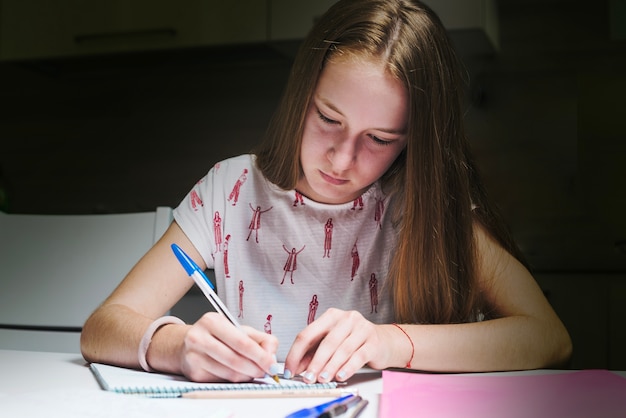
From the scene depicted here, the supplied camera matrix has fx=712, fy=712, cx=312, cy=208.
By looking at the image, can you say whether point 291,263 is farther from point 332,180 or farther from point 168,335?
point 168,335

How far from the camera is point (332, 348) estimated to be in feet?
1.71

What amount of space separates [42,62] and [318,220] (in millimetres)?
1022

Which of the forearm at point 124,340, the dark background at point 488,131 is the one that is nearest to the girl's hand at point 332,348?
the forearm at point 124,340

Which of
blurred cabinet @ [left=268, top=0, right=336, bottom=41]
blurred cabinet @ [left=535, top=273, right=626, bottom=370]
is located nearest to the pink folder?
blurred cabinet @ [left=535, top=273, right=626, bottom=370]

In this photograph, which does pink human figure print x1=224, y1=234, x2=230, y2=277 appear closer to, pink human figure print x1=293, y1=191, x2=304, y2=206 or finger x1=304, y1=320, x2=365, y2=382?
pink human figure print x1=293, y1=191, x2=304, y2=206

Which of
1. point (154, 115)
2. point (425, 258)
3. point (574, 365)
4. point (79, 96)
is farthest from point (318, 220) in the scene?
point (79, 96)

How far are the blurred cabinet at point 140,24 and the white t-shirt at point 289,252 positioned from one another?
0.64 meters

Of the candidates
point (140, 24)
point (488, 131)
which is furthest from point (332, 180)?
point (140, 24)

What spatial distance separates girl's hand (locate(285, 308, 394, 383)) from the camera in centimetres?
51

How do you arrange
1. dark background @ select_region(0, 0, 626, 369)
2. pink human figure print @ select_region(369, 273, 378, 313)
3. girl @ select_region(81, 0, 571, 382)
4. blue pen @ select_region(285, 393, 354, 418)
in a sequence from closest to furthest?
blue pen @ select_region(285, 393, 354, 418) → girl @ select_region(81, 0, 571, 382) → pink human figure print @ select_region(369, 273, 378, 313) → dark background @ select_region(0, 0, 626, 369)

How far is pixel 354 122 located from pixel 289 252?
0.18 meters

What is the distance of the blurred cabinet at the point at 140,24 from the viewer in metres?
1.33

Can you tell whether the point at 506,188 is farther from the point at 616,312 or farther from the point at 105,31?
the point at 105,31

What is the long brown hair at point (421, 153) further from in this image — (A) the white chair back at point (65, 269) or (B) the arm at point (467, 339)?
(A) the white chair back at point (65, 269)
